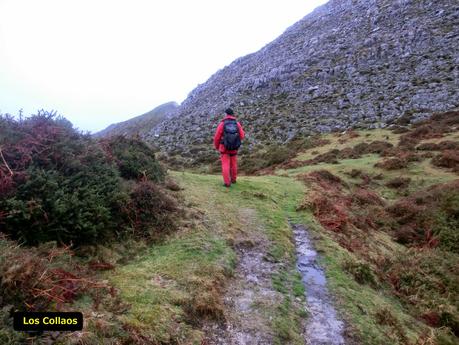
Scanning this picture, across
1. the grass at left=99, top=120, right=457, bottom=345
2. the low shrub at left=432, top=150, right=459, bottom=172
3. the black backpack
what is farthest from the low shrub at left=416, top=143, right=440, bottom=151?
the black backpack

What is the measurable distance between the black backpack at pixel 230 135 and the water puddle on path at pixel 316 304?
4.27m

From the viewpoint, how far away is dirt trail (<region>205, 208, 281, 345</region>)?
4910 mm

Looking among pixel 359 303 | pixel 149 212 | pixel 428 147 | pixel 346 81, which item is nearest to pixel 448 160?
pixel 428 147

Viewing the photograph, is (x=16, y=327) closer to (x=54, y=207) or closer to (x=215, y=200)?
(x=54, y=207)

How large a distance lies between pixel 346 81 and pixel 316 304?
36946mm

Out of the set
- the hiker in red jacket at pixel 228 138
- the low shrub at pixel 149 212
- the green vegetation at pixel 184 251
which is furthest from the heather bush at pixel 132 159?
the hiker in red jacket at pixel 228 138

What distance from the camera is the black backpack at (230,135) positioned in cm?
1165

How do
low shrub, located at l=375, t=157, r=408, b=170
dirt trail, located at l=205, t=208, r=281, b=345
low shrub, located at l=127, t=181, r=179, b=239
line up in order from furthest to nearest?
low shrub, located at l=375, t=157, r=408, b=170, low shrub, located at l=127, t=181, r=179, b=239, dirt trail, located at l=205, t=208, r=281, b=345

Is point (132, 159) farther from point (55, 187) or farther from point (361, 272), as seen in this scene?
point (361, 272)

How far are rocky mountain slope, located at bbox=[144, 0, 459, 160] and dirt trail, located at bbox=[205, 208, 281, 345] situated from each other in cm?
2400

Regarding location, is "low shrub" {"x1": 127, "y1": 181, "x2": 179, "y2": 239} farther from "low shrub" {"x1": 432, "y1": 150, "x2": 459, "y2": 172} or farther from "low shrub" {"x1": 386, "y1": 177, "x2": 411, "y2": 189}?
"low shrub" {"x1": 432, "y1": 150, "x2": 459, "y2": 172}

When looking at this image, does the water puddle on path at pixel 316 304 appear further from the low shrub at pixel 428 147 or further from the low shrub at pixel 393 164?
the low shrub at pixel 428 147

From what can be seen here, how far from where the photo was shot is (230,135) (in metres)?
11.6

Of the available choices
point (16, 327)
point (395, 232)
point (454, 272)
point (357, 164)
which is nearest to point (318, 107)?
point (357, 164)
